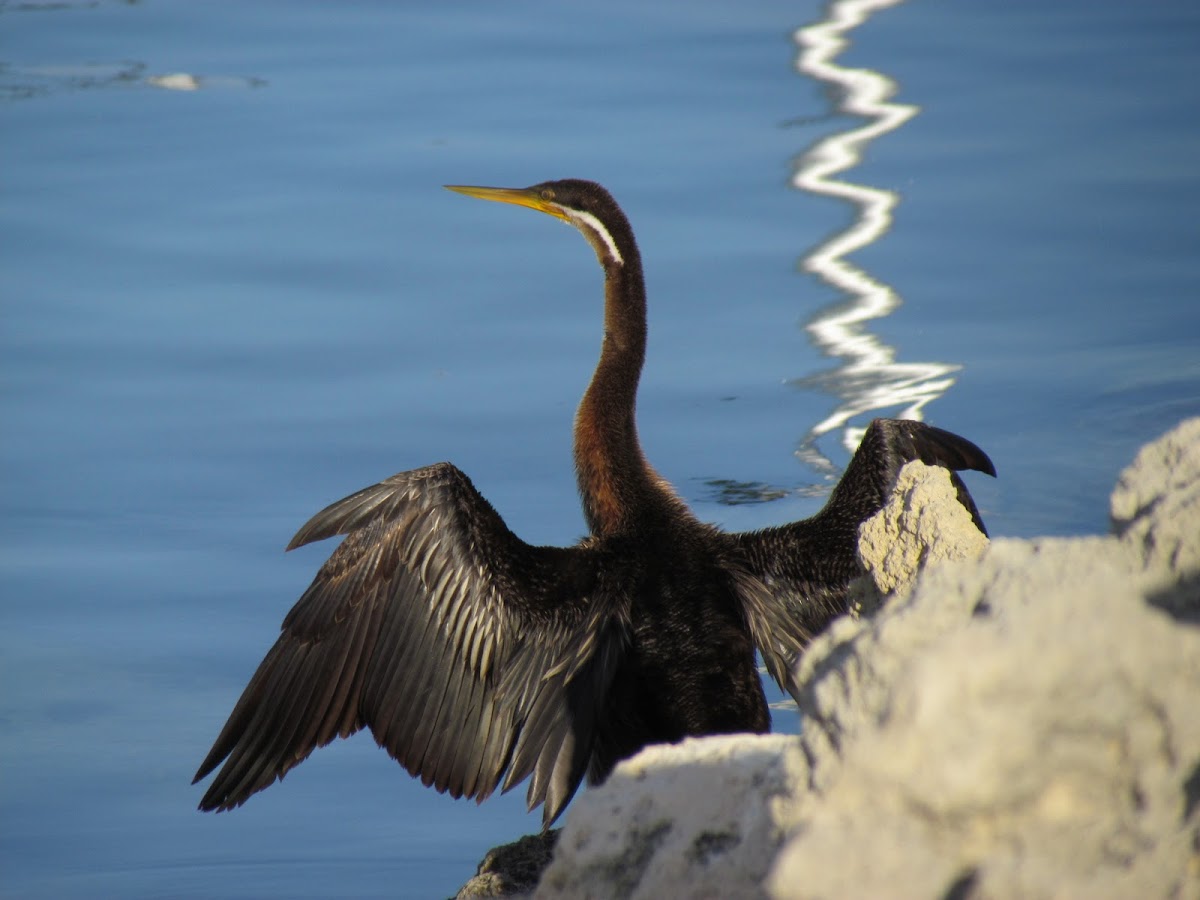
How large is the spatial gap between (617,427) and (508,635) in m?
0.85

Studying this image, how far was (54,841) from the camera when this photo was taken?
5.24m

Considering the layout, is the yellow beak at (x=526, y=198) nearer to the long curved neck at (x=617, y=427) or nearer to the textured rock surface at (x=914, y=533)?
the long curved neck at (x=617, y=427)

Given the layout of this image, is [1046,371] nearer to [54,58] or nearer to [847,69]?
[847,69]

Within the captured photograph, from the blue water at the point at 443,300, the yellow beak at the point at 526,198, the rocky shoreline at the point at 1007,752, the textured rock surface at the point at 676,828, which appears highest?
the rocky shoreline at the point at 1007,752

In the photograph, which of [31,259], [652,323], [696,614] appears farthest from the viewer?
[31,259]

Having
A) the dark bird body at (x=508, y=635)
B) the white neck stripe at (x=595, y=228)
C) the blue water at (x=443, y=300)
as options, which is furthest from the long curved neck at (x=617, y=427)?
the blue water at (x=443, y=300)

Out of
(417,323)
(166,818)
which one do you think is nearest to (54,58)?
(417,323)

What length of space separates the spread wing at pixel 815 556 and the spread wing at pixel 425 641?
359mm

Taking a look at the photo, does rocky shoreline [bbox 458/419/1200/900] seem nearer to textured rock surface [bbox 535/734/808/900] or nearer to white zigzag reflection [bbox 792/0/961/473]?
textured rock surface [bbox 535/734/808/900]

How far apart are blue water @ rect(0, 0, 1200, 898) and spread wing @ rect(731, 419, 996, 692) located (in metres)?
1.16

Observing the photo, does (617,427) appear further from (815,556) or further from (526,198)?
(526,198)

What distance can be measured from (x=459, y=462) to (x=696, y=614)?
277 cm

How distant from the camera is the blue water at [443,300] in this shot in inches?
228

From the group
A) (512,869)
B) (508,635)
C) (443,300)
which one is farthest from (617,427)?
(443,300)
